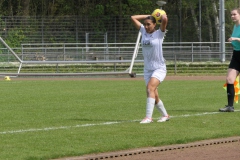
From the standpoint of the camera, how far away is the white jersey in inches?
491

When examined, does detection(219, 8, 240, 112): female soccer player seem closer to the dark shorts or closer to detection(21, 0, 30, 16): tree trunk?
the dark shorts

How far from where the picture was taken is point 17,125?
1229 cm

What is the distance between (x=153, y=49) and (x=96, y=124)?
63.0 inches

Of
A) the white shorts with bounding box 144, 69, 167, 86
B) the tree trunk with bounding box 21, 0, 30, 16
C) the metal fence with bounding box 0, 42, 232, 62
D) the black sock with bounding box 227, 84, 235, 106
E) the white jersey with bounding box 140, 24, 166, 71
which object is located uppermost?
the tree trunk with bounding box 21, 0, 30, 16

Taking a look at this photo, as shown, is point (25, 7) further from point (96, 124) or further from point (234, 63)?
point (96, 124)

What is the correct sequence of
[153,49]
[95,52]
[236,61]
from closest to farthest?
[153,49] → [236,61] → [95,52]

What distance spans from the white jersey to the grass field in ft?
3.23

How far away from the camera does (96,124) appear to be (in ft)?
40.7

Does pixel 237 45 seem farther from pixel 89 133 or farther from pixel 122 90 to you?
pixel 122 90

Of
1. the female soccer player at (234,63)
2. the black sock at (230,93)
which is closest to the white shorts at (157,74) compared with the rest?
the female soccer player at (234,63)

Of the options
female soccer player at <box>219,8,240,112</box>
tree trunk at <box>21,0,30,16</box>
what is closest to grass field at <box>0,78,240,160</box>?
female soccer player at <box>219,8,240,112</box>

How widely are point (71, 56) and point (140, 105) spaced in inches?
983

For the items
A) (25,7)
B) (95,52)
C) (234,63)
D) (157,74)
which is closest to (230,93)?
(234,63)

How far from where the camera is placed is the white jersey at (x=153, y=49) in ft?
40.9
